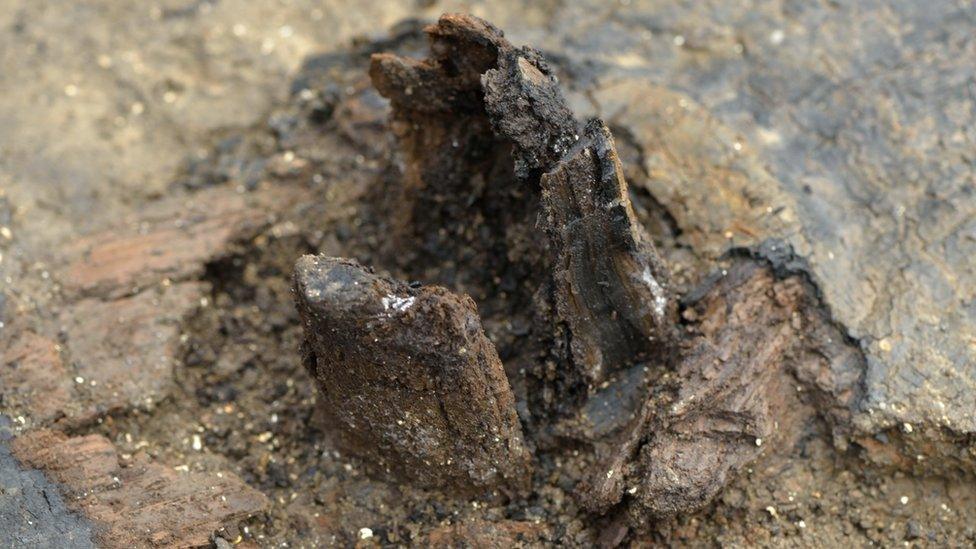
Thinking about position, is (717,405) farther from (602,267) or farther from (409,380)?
(409,380)

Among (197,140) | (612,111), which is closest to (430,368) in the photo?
(612,111)

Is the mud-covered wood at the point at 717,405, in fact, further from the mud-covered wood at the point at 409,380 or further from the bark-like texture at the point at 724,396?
the mud-covered wood at the point at 409,380

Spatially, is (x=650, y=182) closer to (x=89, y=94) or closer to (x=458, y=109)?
(x=458, y=109)

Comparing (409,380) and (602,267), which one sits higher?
(602,267)

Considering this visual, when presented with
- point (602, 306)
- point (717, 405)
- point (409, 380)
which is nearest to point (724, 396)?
point (717, 405)

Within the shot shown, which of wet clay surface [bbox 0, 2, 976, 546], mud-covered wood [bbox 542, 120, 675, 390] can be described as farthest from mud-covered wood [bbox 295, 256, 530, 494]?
mud-covered wood [bbox 542, 120, 675, 390]

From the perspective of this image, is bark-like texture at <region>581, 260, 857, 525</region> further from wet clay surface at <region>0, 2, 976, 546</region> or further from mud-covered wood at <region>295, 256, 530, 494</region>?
mud-covered wood at <region>295, 256, 530, 494</region>
